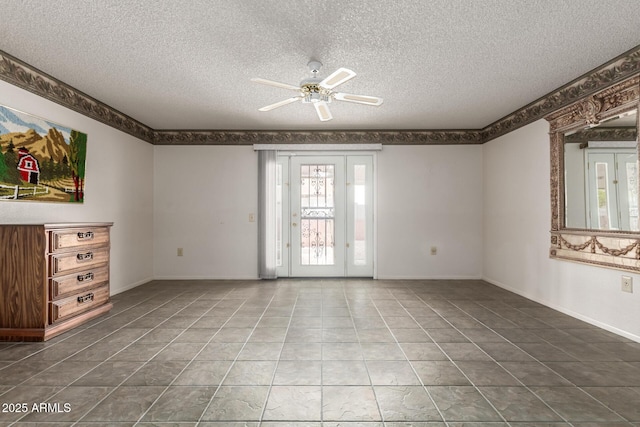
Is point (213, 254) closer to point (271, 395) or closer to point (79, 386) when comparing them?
point (79, 386)

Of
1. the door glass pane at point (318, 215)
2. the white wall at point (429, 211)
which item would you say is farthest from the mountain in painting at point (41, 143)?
the white wall at point (429, 211)

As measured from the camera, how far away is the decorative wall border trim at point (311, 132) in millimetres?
2859

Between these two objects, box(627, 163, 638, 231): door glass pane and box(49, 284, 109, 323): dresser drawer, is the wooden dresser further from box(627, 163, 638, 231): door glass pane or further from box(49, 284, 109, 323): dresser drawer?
box(627, 163, 638, 231): door glass pane

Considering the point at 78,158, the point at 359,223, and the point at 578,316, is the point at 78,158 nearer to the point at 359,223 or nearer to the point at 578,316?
the point at 359,223

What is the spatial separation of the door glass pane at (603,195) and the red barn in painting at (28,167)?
578cm

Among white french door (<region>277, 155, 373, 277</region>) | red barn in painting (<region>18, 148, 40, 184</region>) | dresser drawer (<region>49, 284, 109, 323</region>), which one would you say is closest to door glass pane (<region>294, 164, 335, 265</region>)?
white french door (<region>277, 155, 373, 277</region>)

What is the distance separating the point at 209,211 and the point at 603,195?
5331 mm

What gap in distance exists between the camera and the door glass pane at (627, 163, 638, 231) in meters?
2.75

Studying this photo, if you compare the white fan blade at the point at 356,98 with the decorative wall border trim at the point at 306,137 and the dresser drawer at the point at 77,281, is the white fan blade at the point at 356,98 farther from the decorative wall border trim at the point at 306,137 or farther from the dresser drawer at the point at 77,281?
the dresser drawer at the point at 77,281

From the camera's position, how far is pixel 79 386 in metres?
1.95

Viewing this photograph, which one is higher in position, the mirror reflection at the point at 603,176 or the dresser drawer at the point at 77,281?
the mirror reflection at the point at 603,176

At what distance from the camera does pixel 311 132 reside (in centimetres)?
527

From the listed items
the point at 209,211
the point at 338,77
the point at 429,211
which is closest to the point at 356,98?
the point at 338,77

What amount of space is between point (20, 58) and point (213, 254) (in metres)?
3.43
